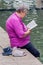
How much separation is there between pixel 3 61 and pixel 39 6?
38350 millimetres

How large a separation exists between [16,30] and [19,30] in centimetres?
8

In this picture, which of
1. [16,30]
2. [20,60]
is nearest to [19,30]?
[16,30]

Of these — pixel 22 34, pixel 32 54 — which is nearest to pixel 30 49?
pixel 32 54

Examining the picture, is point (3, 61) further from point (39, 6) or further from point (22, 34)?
point (39, 6)

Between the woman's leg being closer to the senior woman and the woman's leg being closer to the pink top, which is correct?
the senior woman

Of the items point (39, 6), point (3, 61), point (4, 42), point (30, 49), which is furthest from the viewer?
point (39, 6)

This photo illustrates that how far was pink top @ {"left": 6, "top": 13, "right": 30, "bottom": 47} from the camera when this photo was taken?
7.22 m

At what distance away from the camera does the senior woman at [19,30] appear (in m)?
7.21

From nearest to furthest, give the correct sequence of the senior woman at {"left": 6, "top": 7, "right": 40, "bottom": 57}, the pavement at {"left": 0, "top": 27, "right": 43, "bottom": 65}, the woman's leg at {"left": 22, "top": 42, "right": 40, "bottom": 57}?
the pavement at {"left": 0, "top": 27, "right": 43, "bottom": 65}
the senior woman at {"left": 6, "top": 7, "right": 40, "bottom": 57}
the woman's leg at {"left": 22, "top": 42, "right": 40, "bottom": 57}

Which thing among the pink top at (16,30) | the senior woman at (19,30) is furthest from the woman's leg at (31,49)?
the pink top at (16,30)

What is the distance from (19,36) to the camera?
7273 millimetres

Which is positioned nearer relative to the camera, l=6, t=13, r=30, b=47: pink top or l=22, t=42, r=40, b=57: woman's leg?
l=6, t=13, r=30, b=47: pink top

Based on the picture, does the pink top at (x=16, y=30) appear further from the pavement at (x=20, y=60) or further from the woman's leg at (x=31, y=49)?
the pavement at (x=20, y=60)

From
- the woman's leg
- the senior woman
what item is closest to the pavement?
the woman's leg
